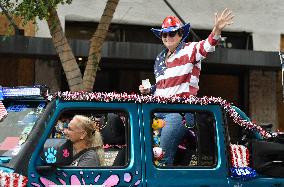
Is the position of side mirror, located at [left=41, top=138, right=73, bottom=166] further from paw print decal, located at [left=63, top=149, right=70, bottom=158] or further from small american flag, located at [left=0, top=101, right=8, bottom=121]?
small american flag, located at [left=0, top=101, right=8, bottom=121]

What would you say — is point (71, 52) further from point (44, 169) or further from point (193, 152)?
point (44, 169)

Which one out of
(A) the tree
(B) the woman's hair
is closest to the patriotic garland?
(B) the woman's hair

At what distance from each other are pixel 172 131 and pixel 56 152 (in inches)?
44.2

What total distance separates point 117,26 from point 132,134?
40.4 feet

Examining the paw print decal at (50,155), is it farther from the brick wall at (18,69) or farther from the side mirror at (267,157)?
the brick wall at (18,69)

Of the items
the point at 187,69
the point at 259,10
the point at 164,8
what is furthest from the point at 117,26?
the point at 187,69

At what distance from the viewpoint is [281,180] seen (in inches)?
188

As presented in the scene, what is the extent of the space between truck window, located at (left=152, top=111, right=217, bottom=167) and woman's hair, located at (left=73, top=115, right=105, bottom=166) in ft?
1.37

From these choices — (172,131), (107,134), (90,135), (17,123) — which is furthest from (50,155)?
(172,131)

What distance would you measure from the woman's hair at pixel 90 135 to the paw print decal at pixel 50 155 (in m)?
0.50

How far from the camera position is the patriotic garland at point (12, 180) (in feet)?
13.2

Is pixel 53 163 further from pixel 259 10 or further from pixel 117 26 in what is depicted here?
pixel 259 10

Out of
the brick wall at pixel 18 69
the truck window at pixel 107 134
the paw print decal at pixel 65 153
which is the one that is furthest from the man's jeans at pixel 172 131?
the brick wall at pixel 18 69

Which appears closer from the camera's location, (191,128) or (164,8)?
(191,128)
